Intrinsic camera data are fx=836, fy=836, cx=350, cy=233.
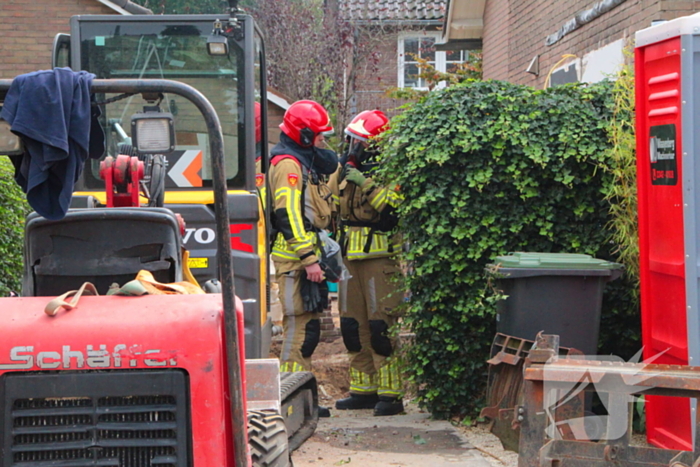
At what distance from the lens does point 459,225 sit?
6.08m

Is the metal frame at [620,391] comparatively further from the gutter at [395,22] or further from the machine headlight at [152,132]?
the gutter at [395,22]

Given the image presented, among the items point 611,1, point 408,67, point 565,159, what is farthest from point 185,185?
point 408,67

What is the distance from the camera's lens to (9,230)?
711cm

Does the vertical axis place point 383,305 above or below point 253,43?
below

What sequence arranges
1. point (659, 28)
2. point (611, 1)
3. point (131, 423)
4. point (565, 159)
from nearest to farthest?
point (131, 423) < point (659, 28) < point (565, 159) < point (611, 1)

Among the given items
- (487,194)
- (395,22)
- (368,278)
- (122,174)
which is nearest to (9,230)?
(368,278)

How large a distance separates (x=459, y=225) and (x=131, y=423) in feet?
12.6

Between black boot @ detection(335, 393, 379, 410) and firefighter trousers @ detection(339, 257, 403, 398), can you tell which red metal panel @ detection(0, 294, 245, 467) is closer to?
firefighter trousers @ detection(339, 257, 403, 398)

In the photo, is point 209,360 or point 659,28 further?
point 659,28

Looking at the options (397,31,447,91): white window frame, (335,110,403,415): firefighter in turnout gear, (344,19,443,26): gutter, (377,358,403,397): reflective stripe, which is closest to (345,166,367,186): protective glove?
(335,110,403,415): firefighter in turnout gear

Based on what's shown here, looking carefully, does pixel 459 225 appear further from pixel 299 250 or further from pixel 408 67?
pixel 408 67

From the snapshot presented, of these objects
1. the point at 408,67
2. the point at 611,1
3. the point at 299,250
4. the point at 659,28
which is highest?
the point at 408,67

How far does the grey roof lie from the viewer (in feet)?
68.8

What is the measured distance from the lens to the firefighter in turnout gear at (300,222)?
261 inches
